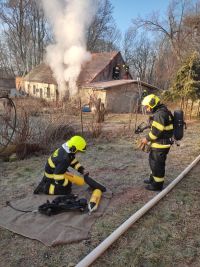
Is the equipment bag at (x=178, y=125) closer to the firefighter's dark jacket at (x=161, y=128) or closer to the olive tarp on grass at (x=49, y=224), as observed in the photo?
the firefighter's dark jacket at (x=161, y=128)

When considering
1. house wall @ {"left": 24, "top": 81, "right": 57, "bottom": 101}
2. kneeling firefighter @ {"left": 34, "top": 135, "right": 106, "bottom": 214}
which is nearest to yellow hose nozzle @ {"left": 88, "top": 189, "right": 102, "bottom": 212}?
kneeling firefighter @ {"left": 34, "top": 135, "right": 106, "bottom": 214}

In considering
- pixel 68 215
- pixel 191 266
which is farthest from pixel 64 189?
pixel 191 266

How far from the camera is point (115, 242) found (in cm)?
376

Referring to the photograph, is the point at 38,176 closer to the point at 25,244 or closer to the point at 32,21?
the point at 25,244

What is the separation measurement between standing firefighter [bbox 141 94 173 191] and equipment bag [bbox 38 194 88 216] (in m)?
1.62

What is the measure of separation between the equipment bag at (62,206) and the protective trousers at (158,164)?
160 cm

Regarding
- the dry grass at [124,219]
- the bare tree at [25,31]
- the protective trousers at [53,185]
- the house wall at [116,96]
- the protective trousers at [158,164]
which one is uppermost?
the bare tree at [25,31]

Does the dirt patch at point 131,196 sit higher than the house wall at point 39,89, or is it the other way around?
the house wall at point 39,89

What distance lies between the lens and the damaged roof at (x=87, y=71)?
26.6 meters

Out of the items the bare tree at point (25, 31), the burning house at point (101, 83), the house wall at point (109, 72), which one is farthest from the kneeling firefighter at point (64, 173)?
the bare tree at point (25, 31)

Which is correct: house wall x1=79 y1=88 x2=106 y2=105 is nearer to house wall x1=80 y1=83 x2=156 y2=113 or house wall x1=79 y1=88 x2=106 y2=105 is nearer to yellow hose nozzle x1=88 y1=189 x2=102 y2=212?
house wall x1=80 y1=83 x2=156 y2=113

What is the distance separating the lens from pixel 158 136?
514cm

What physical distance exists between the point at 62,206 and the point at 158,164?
2000 millimetres

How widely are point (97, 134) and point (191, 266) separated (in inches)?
306
